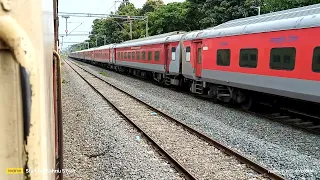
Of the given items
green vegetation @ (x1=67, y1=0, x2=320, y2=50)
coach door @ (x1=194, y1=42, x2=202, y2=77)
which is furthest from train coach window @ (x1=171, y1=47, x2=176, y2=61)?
green vegetation @ (x1=67, y1=0, x2=320, y2=50)

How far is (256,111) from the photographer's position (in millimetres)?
11156

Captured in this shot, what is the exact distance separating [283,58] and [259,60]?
1.06 meters

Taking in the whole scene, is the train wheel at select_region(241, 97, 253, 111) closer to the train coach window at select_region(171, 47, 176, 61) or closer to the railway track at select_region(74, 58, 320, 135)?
the railway track at select_region(74, 58, 320, 135)

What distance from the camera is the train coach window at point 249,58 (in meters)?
9.57

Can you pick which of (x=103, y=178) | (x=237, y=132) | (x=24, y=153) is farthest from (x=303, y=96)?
(x=24, y=153)

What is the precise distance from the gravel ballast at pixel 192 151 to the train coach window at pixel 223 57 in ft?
9.50

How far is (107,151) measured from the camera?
686cm

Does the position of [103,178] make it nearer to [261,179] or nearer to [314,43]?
[261,179]

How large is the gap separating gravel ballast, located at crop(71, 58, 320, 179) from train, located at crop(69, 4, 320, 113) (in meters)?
0.83

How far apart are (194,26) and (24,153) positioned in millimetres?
36346

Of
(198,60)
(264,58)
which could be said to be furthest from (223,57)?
(198,60)

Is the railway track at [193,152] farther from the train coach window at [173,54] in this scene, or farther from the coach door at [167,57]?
the coach door at [167,57]

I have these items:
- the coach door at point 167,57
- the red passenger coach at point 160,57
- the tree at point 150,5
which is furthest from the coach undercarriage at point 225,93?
the tree at point 150,5

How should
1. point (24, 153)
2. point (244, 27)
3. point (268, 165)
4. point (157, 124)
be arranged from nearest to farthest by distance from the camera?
point (24, 153) → point (268, 165) → point (157, 124) → point (244, 27)
